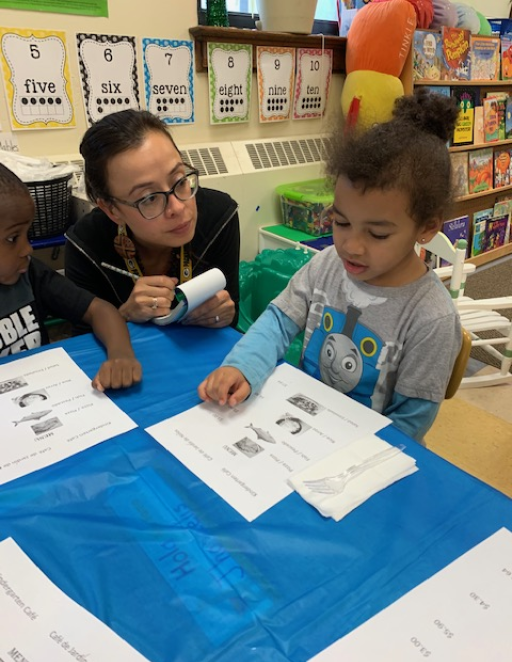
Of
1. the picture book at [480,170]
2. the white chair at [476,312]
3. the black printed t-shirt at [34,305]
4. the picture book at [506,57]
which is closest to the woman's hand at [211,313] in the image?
the black printed t-shirt at [34,305]

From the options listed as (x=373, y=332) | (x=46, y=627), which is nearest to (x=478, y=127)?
(x=373, y=332)

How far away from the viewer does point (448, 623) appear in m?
0.43

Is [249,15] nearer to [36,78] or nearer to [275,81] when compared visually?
[275,81]

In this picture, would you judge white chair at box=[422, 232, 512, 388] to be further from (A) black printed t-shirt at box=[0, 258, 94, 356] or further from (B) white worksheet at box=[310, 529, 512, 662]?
(B) white worksheet at box=[310, 529, 512, 662]

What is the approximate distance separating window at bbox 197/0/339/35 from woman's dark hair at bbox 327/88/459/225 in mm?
1686

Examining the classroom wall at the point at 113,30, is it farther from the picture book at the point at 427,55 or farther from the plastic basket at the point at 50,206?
the picture book at the point at 427,55

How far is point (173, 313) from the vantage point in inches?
36.9

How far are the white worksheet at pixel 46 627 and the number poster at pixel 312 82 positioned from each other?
2.51m

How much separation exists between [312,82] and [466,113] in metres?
1.08

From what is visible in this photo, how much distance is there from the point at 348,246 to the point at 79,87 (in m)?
1.48

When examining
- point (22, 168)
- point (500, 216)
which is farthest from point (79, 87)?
point (500, 216)

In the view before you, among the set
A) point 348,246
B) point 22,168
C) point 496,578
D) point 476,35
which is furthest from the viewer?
point 476,35

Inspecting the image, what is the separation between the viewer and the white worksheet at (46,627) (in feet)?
1.31

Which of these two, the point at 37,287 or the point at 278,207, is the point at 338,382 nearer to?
the point at 37,287
